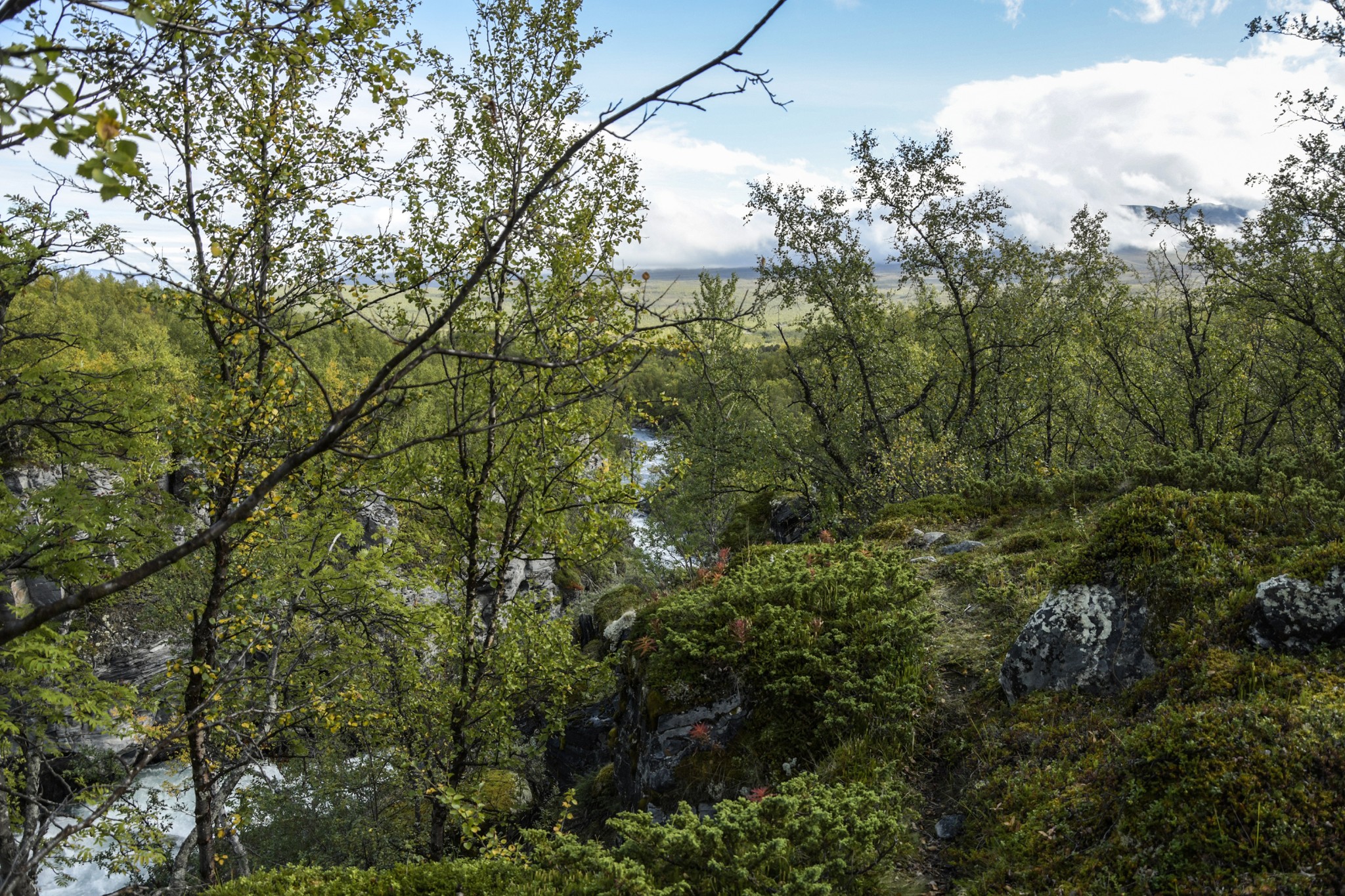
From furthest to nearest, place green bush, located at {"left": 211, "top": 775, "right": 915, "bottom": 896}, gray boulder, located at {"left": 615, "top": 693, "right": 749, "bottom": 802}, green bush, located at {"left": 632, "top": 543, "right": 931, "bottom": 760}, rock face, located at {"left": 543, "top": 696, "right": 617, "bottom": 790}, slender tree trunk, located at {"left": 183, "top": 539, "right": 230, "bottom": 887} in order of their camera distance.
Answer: rock face, located at {"left": 543, "top": 696, "right": 617, "bottom": 790}, slender tree trunk, located at {"left": 183, "top": 539, "right": 230, "bottom": 887}, gray boulder, located at {"left": 615, "top": 693, "right": 749, "bottom": 802}, green bush, located at {"left": 632, "top": 543, "right": 931, "bottom": 760}, green bush, located at {"left": 211, "top": 775, "right": 915, "bottom": 896}

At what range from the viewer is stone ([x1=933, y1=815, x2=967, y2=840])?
5.46 meters

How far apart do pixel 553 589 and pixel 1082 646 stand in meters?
9.02

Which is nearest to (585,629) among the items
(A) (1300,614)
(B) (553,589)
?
(B) (553,589)

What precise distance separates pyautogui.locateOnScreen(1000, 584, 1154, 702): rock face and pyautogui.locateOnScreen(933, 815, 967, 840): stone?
1.35 metres

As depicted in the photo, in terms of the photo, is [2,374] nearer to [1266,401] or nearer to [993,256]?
[993,256]

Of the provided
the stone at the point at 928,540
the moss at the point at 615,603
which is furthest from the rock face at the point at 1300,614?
the moss at the point at 615,603

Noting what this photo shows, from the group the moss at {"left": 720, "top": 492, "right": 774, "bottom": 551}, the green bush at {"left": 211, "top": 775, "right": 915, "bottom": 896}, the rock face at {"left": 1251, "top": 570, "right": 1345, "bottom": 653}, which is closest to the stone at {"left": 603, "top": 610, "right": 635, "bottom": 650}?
the moss at {"left": 720, "top": 492, "right": 774, "bottom": 551}

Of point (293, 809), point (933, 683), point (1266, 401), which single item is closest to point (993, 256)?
point (1266, 401)

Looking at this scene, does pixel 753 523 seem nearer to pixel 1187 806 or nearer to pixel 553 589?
pixel 553 589

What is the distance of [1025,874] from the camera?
4.48 metres

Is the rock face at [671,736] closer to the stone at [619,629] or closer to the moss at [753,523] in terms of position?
the stone at [619,629]

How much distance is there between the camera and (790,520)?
67.3 ft

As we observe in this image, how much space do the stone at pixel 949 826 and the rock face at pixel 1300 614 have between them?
101 inches

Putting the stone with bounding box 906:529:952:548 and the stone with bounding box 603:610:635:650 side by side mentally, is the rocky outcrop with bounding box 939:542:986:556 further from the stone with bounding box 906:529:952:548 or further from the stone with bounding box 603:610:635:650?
the stone with bounding box 603:610:635:650
